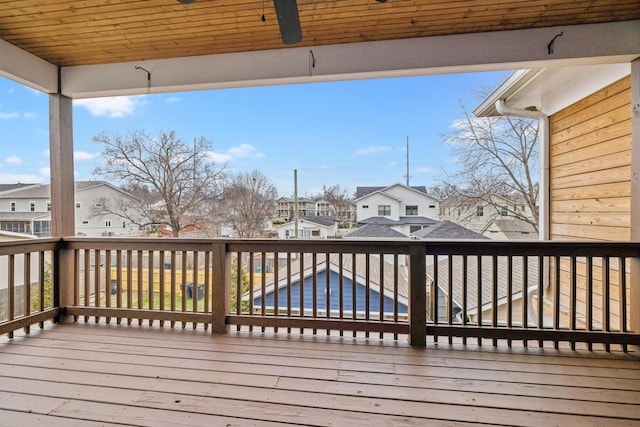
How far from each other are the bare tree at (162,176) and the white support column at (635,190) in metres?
3.59

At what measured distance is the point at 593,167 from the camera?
121 inches

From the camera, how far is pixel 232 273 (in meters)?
2.99

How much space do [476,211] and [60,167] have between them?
4237 millimetres

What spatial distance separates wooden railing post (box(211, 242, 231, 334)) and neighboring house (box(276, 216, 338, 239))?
0.58m

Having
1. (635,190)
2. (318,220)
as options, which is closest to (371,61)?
(318,220)

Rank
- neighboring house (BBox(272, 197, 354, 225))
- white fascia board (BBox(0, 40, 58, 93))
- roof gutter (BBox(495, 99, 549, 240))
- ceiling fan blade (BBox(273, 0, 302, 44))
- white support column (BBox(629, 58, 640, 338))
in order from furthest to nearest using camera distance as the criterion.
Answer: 1. roof gutter (BBox(495, 99, 549, 240))
2. neighboring house (BBox(272, 197, 354, 225))
3. white fascia board (BBox(0, 40, 58, 93))
4. white support column (BBox(629, 58, 640, 338))
5. ceiling fan blade (BBox(273, 0, 302, 44))

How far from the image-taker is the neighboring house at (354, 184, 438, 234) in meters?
3.12

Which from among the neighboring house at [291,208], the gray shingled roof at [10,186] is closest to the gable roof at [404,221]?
the neighboring house at [291,208]

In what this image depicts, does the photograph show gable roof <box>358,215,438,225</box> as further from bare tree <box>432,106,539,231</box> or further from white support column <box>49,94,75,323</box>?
white support column <box>49,94,75,323</box>

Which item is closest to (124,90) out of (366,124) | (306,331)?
(366,124)

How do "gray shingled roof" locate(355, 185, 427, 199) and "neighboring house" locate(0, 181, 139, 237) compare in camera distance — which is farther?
"gray shingled roof" locate(355, 185, 427, 199)

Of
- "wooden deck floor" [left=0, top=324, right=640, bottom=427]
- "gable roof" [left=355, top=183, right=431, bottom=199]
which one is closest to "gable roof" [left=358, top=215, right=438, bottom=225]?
"gable roof" [left=355, top=183, right=431, bottom=199]

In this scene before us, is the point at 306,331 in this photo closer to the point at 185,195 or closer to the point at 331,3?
the point at 185,195

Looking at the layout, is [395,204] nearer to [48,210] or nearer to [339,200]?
[339,200]
